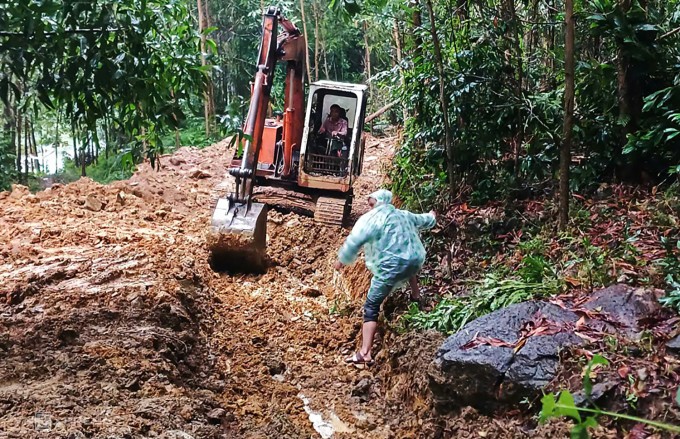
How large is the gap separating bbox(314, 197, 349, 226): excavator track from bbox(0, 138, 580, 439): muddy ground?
0.23 m

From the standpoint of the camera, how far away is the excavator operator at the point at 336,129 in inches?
389

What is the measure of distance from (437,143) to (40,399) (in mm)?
4958

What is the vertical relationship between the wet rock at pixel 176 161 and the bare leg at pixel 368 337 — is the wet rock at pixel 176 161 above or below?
above

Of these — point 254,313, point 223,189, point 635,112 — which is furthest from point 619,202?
point 223,189

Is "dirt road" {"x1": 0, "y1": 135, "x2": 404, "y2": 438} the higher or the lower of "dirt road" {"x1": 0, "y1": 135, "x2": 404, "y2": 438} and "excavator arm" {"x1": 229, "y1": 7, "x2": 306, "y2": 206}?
the lower

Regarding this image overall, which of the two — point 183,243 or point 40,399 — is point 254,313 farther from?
point 40,399

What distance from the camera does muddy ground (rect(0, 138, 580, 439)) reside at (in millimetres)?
3854

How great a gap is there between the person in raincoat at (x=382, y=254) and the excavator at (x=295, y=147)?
2.30 metres

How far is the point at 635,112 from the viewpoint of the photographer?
18.7 feet

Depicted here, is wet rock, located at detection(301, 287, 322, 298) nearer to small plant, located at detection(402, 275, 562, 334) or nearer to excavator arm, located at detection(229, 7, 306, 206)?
excavator arm, located at detection(229, 7, 306, 206)

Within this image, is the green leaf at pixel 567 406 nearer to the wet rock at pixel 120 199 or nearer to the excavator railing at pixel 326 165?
the excavator railing at pixel 326 165

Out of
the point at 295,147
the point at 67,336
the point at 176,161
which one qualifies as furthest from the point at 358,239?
the point at 176,161

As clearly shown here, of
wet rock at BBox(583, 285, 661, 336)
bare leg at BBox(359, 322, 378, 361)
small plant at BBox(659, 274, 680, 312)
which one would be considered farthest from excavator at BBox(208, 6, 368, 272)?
small plant at BBox(659, 274, 680, 312)

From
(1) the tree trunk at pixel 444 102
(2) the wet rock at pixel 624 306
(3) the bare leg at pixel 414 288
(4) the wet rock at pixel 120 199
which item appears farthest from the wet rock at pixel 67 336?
(4) the wet rock at pixel 120 199
